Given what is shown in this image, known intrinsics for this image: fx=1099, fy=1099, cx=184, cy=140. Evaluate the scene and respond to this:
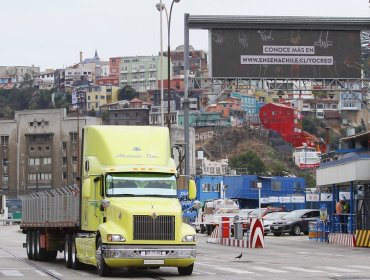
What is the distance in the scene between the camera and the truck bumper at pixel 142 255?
24.8 metres

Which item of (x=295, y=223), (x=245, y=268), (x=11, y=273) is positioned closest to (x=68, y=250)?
(x=11, y=273)

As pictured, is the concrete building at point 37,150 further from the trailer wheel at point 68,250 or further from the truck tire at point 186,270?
the truck tire at point 186,270

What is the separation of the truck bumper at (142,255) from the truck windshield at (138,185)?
1.55 metres

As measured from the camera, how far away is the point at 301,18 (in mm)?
53312

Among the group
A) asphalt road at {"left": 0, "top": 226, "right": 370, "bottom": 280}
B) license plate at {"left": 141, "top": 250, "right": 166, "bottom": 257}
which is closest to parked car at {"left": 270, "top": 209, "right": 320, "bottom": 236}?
asphalt road at {"left": 0, "top": 226, "right": 370, "bottom": 280}

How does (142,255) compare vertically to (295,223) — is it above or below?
below

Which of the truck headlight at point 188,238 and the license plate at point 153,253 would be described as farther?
the truck headlight at point 188,238

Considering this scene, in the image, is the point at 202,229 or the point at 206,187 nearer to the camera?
the point at 202,229

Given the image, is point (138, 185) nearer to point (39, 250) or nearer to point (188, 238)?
point (188, 238)

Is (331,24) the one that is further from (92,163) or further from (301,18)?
(92,163)

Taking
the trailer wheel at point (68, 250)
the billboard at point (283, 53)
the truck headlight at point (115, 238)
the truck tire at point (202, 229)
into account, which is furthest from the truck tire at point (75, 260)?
the truck tire at point (202, 229)

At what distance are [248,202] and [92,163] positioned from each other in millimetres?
102465

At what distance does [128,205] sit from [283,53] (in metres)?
29.4

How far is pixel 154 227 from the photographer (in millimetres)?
25219
